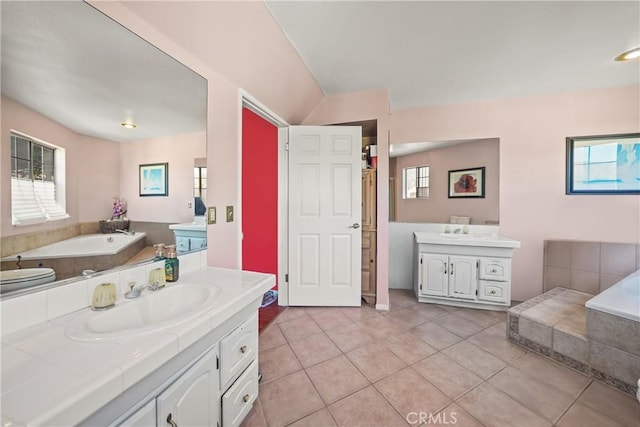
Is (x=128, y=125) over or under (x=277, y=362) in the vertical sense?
over

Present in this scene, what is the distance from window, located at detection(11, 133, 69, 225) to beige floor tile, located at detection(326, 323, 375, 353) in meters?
1.89

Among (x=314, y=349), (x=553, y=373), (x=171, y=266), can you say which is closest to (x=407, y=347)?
(x=314, y=349)

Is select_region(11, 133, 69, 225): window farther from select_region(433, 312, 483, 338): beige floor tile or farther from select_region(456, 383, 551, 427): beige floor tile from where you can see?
select_region(433, 312, 483, 338): beige floor tile

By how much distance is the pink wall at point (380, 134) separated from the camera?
2.57 metres

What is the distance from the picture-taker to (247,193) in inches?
112

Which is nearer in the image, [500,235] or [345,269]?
[345,269]

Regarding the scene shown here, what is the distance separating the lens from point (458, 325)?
2.29 metres

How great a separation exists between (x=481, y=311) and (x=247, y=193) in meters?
2.84

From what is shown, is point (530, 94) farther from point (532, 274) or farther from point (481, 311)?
point (481, 311)

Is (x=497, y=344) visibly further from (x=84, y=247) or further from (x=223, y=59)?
(x=223, y=59)

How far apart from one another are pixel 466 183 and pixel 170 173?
118 inches

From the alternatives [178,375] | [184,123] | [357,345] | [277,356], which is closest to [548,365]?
[357,345]

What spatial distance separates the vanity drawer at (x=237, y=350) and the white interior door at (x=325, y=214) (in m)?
1.38

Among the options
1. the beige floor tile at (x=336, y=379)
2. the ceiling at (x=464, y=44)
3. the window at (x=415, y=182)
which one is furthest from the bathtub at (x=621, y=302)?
the ceiling at (x=464, y=44)
